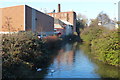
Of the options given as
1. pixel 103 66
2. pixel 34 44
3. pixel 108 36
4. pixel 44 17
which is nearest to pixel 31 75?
pixel 34 44

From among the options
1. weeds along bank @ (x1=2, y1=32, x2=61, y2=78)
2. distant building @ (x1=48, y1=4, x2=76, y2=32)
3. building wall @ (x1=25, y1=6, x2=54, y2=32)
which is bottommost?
weeds along bank @ (x1=2, y1=32, x2=61, y2=78)

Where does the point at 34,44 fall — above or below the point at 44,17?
below

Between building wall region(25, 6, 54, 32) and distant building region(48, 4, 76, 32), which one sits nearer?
building wall region(25, 6, 54, 32)

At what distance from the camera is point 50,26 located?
3675 cm

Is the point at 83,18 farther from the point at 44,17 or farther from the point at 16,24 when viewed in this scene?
the point at 16,24

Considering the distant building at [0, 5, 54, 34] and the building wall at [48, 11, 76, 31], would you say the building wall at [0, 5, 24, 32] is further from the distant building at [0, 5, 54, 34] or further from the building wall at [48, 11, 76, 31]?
the building wall at [48, 11, 76, 31]

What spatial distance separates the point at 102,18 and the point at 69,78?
3908 centimetres

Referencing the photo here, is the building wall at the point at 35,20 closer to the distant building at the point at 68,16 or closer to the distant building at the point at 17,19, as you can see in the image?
the distant building at the point at 17,19

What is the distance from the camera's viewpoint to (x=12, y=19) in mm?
25594

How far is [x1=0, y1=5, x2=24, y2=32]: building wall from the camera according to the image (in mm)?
25000

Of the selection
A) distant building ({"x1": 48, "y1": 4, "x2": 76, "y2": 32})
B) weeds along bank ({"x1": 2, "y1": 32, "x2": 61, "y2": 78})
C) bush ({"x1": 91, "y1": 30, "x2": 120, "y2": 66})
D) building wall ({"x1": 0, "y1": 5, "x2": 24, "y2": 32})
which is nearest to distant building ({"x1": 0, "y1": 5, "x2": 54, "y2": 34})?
building wall ({"x1": 0, "y1": 5, "x2": 24, "y2": 32})

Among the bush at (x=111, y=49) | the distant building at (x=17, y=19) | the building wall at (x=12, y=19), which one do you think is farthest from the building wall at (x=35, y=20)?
the bush at (x=111, y=49)

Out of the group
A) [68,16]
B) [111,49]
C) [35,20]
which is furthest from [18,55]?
[68,16]

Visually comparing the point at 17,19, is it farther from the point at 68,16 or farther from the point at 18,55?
the point at 68,16
